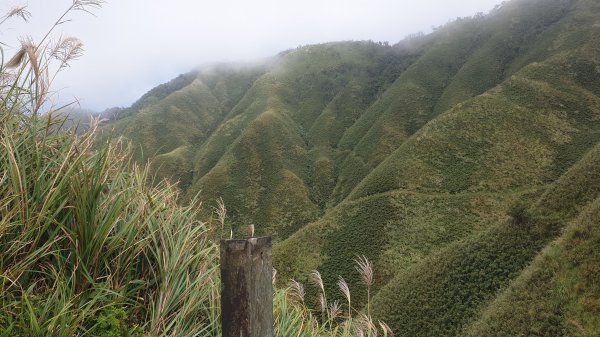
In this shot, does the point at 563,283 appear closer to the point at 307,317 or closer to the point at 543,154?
the point at 307,317

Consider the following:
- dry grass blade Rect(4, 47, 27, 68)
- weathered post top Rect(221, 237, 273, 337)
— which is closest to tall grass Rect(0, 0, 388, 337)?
dry grass blade Rect(4, 47, 27, 68)

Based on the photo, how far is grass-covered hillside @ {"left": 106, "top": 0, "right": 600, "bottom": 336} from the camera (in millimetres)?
37219

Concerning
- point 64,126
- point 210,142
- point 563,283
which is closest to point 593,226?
point 563,283

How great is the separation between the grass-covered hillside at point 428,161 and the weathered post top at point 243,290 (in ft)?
6.12

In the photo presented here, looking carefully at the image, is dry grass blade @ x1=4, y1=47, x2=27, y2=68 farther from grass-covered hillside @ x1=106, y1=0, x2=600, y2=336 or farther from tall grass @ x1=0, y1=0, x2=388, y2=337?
grass-covered hillside @ x1=106, y1=0, x2=600, y2=336

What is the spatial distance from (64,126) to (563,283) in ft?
113

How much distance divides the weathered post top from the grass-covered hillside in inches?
73.5

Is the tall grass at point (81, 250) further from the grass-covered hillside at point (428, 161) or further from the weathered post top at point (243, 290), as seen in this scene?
the weathered post top at point (243, 290)

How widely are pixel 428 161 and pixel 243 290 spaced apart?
77110 millimetres

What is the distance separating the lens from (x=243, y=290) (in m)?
1.52

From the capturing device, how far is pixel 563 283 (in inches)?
1134

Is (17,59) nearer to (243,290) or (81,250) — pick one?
(81,250)

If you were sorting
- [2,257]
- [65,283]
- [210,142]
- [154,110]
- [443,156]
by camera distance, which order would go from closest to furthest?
[2,257]
[65,283]
[443,156]
[210,142]
[154,110]

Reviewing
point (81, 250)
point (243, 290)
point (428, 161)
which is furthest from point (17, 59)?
point (428, 161)
